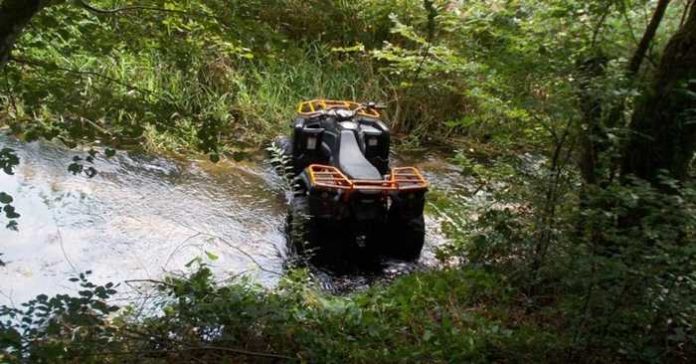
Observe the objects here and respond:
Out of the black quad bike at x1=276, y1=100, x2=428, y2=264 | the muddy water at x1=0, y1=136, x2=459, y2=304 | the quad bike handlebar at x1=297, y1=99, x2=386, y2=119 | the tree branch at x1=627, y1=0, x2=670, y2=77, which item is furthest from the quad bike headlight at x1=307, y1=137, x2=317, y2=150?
the tree branch at x1=627, y1=0, x2=670, y2=77

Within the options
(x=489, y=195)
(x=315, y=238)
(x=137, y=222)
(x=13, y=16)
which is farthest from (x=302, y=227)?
(x=13, y=16)

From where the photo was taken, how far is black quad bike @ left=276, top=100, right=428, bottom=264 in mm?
4488

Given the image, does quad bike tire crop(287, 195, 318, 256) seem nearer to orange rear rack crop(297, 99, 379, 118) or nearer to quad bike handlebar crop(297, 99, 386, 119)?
quad bike handlebar crop(297, 99, 386, 119)

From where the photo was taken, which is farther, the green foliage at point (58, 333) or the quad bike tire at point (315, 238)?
the quad bike tire at point (315, 238)

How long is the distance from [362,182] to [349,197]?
0.16m

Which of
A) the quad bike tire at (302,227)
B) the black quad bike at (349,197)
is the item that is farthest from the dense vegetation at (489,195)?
the quad bike tire at (302,227)

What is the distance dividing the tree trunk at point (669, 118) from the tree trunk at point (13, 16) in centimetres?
285

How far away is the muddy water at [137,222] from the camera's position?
452 centimetres

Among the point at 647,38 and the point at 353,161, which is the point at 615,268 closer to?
the point at 647,38

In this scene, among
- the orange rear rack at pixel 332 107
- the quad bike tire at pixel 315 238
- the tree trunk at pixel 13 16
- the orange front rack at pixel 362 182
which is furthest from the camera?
the orange rear rack at pixel 332 107

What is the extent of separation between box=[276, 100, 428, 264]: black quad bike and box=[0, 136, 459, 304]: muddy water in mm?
339

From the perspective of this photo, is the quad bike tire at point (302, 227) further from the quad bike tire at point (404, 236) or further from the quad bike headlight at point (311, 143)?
the quad bike headlight at point (311, 143)

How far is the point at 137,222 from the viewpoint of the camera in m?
5.28

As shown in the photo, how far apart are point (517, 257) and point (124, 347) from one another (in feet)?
7.61
